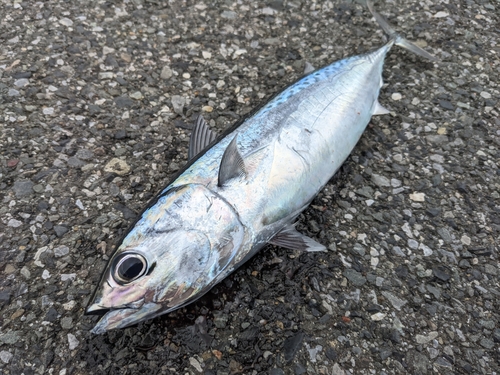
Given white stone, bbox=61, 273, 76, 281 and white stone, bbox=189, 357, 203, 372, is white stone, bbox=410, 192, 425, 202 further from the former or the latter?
white stone, bbox=61, 273, 76, 281

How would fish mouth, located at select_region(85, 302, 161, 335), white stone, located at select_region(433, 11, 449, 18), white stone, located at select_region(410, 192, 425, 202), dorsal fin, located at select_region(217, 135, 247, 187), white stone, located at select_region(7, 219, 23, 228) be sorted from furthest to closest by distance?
white stone, located at select_region(433, 11, 449, 18)
white stone, located at select_region(410, 192, 425, 202)
white stone, located at select_region(7, 219, 23, 228)
dorsal fin, located at select_region(217, 135, 247, 187)
fish mouth, located at select_region(85, 302, 161, 335)

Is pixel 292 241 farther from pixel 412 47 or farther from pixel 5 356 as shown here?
pixel 412 47

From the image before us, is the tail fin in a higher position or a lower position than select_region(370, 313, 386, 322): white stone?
higher

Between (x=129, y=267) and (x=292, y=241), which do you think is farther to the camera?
(x=292, y=241)

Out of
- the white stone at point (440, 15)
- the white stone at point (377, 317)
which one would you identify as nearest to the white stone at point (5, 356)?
the white stone at point (377, 317)

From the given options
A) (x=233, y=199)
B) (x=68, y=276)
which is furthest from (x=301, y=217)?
(x=68, y=276)

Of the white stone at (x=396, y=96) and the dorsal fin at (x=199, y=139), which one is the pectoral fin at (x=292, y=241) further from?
the white stone at (x=396, y=96)

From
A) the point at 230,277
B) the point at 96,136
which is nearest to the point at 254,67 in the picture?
the point at 96,136

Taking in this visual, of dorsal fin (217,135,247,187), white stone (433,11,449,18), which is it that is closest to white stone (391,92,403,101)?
white stone (433,11,449,18)
